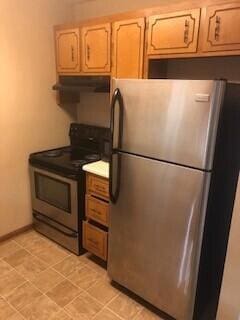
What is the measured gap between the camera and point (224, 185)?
5.39 feet

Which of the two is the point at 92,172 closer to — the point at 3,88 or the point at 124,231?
the point at 124,231

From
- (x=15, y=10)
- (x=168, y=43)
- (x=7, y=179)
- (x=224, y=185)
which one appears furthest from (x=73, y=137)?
(x=224, y=185)

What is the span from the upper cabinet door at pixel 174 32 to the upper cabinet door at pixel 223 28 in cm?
9

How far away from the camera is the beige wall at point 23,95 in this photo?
2461 mm

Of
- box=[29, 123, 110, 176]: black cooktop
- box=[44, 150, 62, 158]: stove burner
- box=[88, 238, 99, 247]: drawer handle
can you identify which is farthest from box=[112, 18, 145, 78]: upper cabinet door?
box=[88, 238, 99, 247]: drawer handle

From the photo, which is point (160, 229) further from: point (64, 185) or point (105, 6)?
point (105, 6)

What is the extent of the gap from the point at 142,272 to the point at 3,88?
201 cm

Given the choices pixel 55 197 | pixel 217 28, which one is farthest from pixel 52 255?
pixel 217 28

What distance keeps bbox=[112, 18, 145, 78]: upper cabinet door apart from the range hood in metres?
0.21

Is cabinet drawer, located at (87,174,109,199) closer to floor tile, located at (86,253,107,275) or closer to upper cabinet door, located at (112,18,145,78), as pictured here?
floor tile, located at (86,253,107,275)

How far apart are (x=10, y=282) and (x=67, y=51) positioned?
216 cm

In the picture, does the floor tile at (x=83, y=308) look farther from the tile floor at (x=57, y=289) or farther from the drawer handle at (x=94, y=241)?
the drawer handle at (x=94, y=241)

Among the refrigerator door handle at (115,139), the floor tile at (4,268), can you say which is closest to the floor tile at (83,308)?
the floor tile at (4,268)

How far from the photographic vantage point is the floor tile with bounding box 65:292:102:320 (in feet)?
6.31
